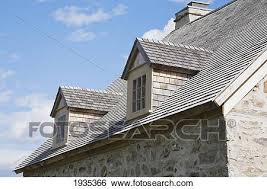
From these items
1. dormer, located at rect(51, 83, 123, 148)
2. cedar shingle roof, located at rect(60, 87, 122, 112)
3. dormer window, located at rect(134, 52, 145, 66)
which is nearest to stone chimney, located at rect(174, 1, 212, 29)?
cedar shingle roof, located at rect(60, 87, 122, 112)

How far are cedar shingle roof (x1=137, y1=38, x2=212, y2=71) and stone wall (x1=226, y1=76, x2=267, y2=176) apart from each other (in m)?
2.56

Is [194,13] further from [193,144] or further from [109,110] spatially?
[193,144]

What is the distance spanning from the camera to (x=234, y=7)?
1398 cm

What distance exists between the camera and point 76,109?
13.8 meters

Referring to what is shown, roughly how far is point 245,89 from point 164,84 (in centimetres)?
254

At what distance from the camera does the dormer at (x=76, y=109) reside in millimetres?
13641

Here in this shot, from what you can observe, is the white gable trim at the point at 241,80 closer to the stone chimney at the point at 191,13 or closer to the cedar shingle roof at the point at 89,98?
the cedar shingle roof at the point at 89,98

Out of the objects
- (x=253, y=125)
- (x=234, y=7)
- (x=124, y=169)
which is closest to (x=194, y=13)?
(x=234, y=7)

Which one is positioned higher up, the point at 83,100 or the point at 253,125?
the point at 83,100

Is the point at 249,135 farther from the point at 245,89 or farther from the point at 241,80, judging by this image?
the point at 241,80

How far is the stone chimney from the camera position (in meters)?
17.9

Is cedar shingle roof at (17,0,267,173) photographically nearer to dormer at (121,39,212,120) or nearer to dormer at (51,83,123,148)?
dormer at (121,39,212,120)

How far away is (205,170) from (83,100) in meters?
6.93

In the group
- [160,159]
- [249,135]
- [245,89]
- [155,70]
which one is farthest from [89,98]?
[249,135]
